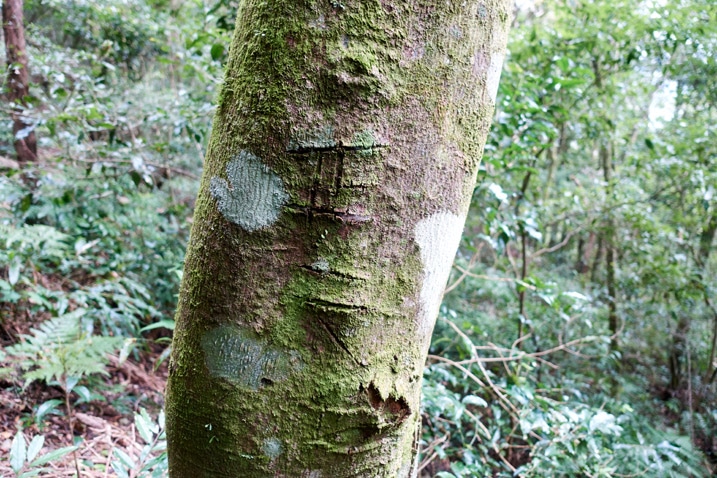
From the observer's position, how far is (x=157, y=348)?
11.0 feet

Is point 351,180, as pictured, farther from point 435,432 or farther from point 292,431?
point 435,432

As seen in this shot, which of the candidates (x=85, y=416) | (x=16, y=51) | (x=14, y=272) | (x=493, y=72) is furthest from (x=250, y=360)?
(x=16, y=51)

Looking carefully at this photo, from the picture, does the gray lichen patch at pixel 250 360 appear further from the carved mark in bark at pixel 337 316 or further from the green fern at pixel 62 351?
the green fern at pixel 62 351

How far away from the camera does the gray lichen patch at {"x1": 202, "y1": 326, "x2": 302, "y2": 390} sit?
2.11 feet

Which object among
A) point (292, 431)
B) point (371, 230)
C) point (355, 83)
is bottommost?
point (292, 431)

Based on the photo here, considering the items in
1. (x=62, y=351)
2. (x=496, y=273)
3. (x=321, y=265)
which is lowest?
(x=496, y=273)

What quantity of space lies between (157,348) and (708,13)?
178 inches

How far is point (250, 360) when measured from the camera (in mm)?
645

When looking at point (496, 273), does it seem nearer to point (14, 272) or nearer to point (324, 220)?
point (14, 272)

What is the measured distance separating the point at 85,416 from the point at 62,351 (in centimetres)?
54

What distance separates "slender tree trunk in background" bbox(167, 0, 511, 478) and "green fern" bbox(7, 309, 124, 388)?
4.78 feet

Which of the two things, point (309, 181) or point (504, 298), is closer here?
point (309, 181)

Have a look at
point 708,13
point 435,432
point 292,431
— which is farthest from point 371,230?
point 708,13

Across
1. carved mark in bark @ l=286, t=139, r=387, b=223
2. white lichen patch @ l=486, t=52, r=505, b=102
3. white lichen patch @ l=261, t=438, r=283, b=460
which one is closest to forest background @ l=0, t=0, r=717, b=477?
white lichen patch @ l=261, t=438, r=283, b=460
